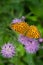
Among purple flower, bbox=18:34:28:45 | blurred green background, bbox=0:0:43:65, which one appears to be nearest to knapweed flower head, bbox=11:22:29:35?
purple flower, bbox=18:34:28:45

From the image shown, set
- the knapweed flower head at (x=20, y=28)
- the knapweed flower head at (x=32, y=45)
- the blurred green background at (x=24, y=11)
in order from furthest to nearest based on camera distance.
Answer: the blurred green background at (x=24, y=11) < the knapweed flower head at (x=32, y=45) < the knapweed flower head at (x=20, y=28)

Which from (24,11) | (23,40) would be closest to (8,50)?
(23,40)

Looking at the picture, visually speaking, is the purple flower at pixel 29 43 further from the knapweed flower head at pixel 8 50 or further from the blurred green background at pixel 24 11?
the blurred green background at pixel 24 11

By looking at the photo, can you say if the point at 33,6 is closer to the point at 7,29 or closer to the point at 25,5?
the point at 25,5

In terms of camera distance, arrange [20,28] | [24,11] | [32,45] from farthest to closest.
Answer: [24,11]
[32,45]
[20,28]

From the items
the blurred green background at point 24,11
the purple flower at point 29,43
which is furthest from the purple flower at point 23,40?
the blurred green background at point 24,11

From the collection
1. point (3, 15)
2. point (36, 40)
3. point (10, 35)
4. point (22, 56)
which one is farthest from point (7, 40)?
point (3, 15)

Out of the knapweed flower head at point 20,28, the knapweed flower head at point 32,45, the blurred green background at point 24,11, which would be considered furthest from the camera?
the blurred green background at point 24,11

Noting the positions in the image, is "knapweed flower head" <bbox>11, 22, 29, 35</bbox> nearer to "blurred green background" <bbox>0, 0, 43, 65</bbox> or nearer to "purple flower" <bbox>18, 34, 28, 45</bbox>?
"purple flower" <bbox>18, 34, 28, 45</bbox>

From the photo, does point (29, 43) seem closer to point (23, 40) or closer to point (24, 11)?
point (23, 40)
